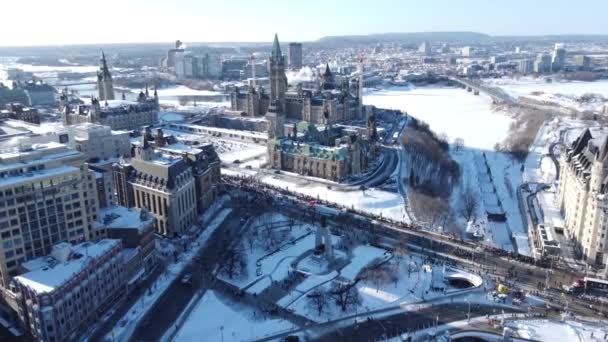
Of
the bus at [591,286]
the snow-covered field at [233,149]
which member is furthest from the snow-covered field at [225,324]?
the snow-covered field at [233,149]

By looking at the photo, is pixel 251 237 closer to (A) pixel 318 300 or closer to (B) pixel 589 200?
(A) pixel 318 300

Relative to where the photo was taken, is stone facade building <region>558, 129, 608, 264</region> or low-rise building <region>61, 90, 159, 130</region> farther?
low-rise building <region>61, 90, 159, 130</region>

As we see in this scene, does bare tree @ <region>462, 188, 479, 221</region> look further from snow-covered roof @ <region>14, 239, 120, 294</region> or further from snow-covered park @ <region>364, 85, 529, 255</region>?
snow-covered roof @ <region>14, 239, 120, 294</region>

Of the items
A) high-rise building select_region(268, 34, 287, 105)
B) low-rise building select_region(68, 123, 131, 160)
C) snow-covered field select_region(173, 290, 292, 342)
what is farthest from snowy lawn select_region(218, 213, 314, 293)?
high-rise building select_region(268, 34, 287, 105)

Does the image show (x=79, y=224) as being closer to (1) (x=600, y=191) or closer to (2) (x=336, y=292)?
(2) (x=336, y=292)

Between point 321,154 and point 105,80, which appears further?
point 105,80

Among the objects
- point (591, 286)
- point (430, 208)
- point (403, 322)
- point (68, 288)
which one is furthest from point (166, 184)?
point (591, 286)

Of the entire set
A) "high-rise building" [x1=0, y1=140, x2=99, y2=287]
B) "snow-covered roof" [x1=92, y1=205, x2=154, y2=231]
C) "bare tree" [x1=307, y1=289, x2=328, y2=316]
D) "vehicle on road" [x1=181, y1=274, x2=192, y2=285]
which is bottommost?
"bare tree" [x1=307, y1=289, x2=328, y2=316]
